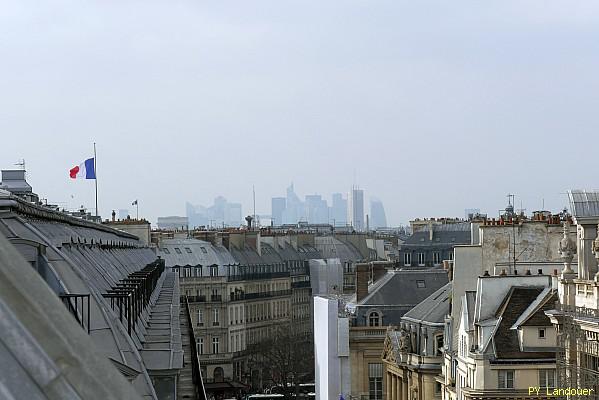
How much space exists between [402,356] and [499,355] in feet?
56.1

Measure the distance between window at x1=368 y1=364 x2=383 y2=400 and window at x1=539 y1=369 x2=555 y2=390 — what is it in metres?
24.5

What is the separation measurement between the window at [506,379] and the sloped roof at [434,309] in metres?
14.9

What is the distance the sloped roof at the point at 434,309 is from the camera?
5106cm

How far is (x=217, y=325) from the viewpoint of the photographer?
114750 mm

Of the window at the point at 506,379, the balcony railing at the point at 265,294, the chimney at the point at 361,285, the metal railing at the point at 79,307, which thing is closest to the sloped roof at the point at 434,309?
the chimney at the point at 361,285

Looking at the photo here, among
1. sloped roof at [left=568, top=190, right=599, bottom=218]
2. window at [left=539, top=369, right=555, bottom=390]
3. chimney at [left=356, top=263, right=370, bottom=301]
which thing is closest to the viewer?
sloped roof at [left=568, top=190, right=599, bottom=218]

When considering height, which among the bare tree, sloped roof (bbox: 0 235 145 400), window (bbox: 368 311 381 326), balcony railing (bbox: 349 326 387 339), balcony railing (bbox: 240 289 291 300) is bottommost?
the bare tree

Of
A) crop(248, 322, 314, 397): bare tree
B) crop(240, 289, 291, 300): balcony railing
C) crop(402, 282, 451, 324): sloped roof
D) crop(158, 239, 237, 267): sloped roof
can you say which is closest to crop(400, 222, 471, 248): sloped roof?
crop(248, 322, 314, 397): bare tree

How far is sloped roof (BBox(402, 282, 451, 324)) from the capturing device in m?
51.1

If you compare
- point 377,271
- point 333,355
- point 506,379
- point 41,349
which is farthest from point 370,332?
point 41,349

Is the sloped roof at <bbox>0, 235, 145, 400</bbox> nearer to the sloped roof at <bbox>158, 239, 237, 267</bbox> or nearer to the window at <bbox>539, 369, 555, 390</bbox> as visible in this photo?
the window at <bbox>539, 369, 555, 390</bbox>

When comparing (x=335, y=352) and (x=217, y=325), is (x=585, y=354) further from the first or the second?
(x=217, y=325)

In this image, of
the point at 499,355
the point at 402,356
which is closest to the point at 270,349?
the point at 402,356

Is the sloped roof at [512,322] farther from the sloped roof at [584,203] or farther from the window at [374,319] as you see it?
the window at [374,319]
